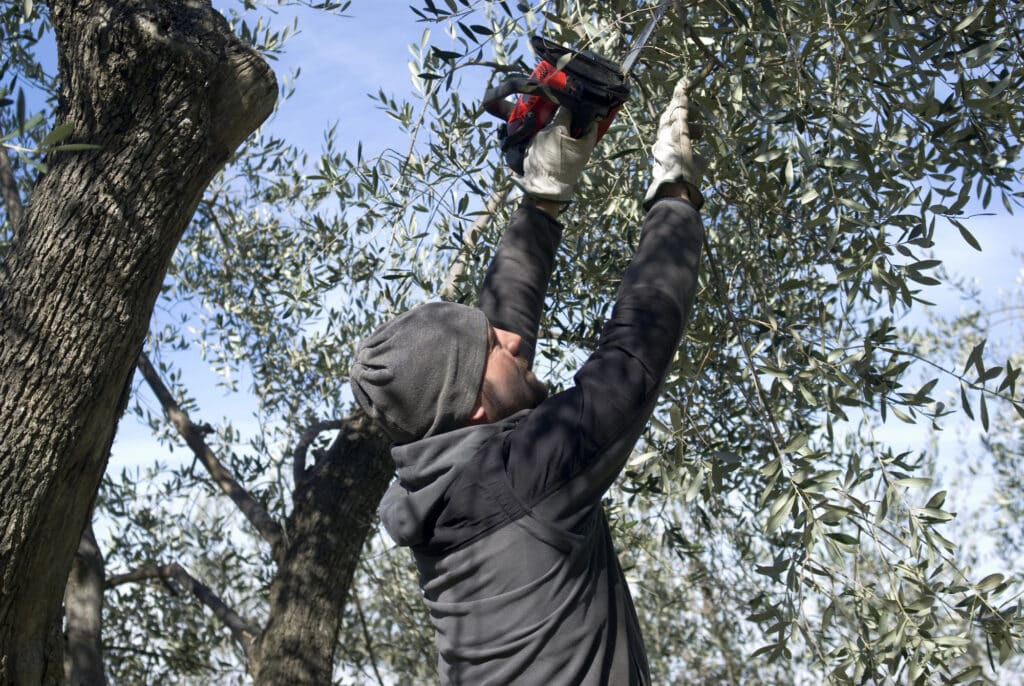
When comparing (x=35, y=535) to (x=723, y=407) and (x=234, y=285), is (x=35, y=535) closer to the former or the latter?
(x=723, y=407)

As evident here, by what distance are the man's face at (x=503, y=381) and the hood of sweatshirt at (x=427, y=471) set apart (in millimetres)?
36

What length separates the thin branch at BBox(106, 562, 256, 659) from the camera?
5.78 metres

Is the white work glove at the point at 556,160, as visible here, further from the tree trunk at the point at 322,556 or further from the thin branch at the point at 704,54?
the tree trunk at the point at 322,556

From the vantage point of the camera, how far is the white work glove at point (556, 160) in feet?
7.89

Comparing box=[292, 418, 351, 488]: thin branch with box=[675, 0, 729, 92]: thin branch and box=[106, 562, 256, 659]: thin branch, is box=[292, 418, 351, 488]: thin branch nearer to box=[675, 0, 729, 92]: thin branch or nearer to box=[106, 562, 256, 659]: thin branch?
box=[106, 562, 256, 659]: thin branch

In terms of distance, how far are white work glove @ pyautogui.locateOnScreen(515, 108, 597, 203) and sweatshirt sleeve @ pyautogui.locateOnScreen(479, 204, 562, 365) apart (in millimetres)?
114

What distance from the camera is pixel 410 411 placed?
6.81 feet

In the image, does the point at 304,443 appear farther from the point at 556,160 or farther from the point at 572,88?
the point at 572,88

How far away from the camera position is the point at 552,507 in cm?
191

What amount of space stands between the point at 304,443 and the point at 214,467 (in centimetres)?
Answer: 78

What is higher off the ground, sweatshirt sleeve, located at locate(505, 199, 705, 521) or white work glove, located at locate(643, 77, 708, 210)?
white work glove, located at locate(643, 77, 708, 210)

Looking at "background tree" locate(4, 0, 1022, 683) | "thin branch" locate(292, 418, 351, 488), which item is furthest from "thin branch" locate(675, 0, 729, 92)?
"thin branch" locate(292, 418, 351, 488)

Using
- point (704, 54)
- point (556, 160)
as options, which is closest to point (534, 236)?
point (556, 160)

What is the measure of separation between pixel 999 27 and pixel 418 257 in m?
2.64
